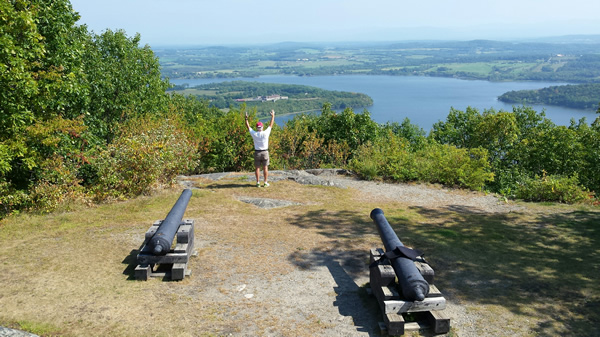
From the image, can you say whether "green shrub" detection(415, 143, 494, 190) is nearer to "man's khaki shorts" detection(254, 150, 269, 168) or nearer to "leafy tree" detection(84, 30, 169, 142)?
"man's khaki shorts" detection(254, 150, 269, 168)

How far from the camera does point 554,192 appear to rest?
482 inches

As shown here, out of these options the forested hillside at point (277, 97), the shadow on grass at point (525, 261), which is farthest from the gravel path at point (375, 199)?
the forested hillside at point (277, 97)

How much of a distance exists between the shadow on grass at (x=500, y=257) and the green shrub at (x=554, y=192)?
5.59ft

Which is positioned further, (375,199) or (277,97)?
(277,97)

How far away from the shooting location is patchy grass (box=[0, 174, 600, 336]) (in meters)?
5.00

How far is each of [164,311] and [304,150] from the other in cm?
1546

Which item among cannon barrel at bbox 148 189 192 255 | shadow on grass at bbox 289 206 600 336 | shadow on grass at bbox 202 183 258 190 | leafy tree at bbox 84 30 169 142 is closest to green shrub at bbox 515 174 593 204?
shadow on grass at bbox 289 206 600 336

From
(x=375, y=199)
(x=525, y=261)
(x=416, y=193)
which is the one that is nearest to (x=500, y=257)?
(x=525, y=261)

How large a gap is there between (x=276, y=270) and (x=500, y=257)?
3.80 m

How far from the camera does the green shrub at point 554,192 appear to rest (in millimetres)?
12008

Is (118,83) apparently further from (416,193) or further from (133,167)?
(416,193)

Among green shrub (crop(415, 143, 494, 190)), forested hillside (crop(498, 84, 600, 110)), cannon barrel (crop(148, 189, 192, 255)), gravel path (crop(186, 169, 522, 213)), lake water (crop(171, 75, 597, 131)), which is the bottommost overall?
lake water (crop(171, 75, 597, 131))

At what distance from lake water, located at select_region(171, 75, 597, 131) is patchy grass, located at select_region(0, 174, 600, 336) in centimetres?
6191

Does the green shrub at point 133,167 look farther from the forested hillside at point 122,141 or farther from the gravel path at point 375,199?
the gravel path at point 375,199
